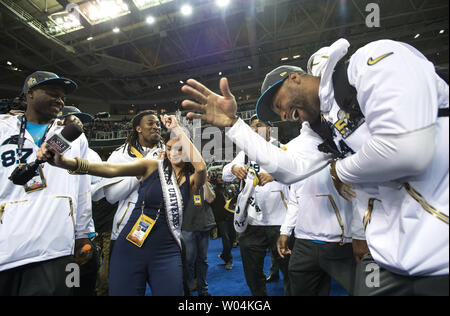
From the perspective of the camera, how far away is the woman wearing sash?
68.1 inches

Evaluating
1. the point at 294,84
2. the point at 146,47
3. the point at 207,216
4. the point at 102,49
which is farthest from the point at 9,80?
the point at 294,84

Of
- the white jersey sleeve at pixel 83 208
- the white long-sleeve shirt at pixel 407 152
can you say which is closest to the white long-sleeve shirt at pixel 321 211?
the white long-sleeve shirt at pixel 407 152

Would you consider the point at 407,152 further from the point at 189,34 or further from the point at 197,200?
the point at 189,34

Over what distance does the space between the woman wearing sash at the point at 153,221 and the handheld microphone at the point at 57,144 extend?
2.2 inches

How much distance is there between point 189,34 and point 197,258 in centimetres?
1426

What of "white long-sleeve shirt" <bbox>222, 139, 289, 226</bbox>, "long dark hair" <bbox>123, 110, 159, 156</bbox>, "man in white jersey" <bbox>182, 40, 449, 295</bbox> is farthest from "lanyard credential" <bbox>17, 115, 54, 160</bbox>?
"white long-sleeve shirt" <bbox>222, 139, 289, 226</bbox>

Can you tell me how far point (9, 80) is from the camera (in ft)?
52.6

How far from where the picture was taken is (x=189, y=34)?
14.4 m

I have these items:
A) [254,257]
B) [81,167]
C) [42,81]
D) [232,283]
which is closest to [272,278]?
[232,283]

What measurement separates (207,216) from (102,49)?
14681 millimetres

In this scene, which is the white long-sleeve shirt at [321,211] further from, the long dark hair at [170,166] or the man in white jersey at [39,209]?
the man in white jersey at [39,209]

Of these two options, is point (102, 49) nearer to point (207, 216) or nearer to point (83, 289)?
point (207, 216)

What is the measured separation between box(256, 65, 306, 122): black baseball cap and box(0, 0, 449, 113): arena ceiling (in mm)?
10676
